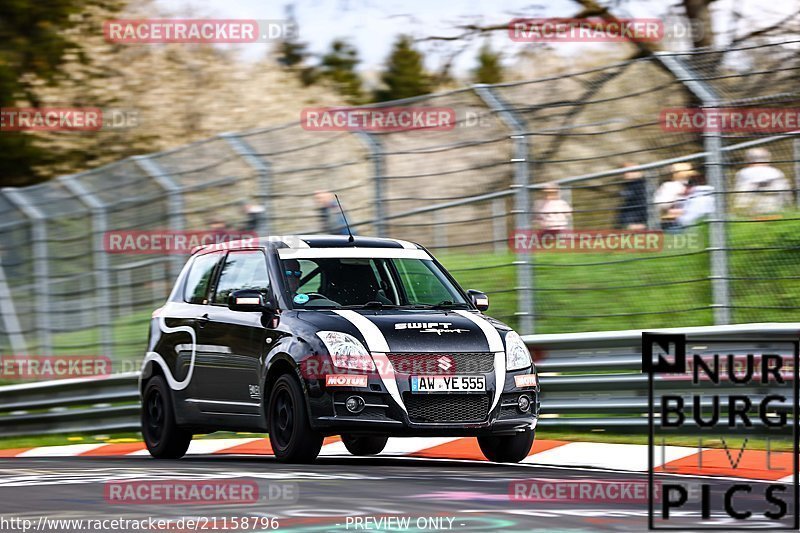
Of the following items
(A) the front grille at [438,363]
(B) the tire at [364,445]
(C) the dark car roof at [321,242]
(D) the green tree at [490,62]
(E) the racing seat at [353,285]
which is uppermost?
(D) the green tree at [490,62]

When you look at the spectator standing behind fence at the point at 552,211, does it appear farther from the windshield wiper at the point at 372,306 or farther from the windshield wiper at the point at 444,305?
the windshield wiper at the point at 372,306

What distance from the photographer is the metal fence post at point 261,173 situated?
51.0 feet

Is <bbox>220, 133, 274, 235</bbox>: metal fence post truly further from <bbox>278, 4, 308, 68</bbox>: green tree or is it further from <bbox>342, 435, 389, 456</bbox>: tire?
<bbox>278, 4, 308, 68</bbox>: green tree

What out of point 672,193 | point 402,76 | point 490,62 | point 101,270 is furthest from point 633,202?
point 402,76

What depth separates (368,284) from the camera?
37.8 ft

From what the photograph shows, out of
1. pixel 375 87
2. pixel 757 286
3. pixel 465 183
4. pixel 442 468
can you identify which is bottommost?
pixel 442 468

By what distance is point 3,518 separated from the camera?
7.69 metres

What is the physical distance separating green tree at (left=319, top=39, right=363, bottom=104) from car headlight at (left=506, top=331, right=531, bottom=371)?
2812 cm

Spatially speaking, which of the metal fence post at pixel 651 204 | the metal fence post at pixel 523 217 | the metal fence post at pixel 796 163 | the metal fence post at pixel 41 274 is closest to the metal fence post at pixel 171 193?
the metal fence post at pixel 41 274

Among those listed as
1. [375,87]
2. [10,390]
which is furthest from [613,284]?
[375,87]

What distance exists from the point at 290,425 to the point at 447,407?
1.05 metres

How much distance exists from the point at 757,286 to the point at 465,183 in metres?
3.20

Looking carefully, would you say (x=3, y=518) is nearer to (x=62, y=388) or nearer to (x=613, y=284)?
(x=613, y=284)

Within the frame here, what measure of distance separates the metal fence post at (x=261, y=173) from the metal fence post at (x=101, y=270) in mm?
2372
